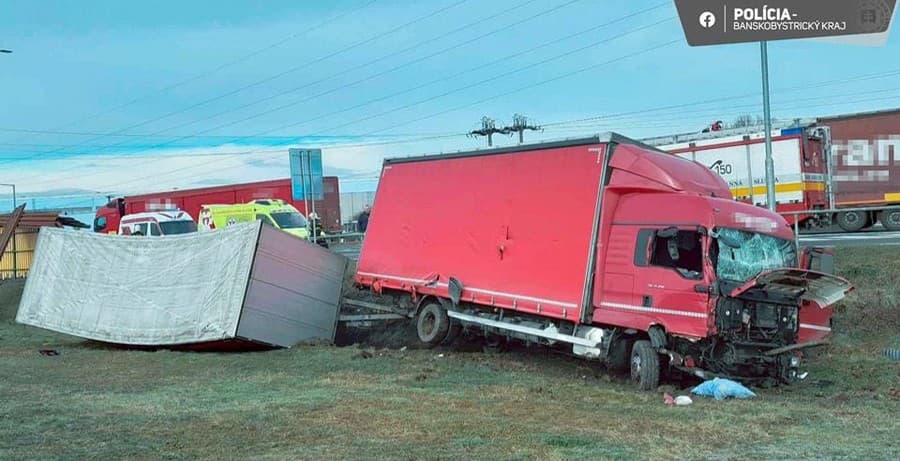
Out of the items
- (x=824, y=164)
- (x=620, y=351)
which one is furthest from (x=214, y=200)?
(x=620, y=351)

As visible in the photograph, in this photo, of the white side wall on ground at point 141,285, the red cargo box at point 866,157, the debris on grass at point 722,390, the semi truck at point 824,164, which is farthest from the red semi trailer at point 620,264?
the red cargo box at point 866,157

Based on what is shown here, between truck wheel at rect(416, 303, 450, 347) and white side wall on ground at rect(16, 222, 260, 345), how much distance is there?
129 inches

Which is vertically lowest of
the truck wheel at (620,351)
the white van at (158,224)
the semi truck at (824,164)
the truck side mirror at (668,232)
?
the truck wheel at (620,351)

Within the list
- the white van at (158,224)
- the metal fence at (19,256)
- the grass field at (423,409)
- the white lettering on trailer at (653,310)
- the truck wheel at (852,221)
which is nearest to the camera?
the grass field at (423,409)

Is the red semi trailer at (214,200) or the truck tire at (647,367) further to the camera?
the red semi trailer at (214,200)

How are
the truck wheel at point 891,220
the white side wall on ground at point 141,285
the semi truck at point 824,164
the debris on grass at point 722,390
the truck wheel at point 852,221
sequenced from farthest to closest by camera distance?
1. the semi truck at point 824,164
2. the truck wheel at point 852,221
3. the truck wheel at point 891,220
4. the white side wall on ground at point 141,285
5. the debris on grass at point 722,390

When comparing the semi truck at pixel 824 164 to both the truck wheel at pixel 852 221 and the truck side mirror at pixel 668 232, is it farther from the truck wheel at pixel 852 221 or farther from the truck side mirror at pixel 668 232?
the truck side mirror at pixel 668 232

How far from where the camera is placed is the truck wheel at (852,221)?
23.5 metres

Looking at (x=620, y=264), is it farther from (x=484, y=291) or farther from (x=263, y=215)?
(x=263, y=215)

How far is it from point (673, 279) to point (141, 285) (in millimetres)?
10832

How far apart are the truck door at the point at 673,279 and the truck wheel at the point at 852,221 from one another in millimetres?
14480

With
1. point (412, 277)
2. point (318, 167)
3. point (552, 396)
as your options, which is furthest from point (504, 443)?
point (318, 167)

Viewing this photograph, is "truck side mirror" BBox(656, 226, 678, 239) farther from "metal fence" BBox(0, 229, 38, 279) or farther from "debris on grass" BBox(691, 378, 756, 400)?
"metal fence" BBox(0, 229, 38, 279)

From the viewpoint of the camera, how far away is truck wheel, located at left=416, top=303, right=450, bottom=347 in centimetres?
1520
